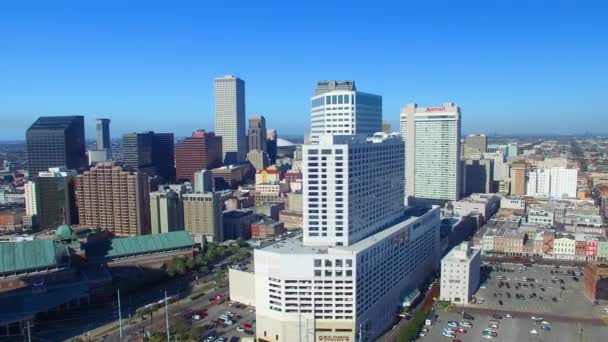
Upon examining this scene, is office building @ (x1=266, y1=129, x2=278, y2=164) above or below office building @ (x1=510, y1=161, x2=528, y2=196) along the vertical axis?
above

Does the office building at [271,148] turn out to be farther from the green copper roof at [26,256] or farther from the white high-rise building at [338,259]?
the white high-rise building at [338,259]

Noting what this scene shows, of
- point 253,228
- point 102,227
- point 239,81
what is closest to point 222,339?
point 253,228

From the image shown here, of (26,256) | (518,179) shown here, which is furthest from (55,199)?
(518,179)

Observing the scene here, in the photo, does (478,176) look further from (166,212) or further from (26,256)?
(26,256)

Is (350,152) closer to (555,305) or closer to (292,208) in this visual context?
(555,305)

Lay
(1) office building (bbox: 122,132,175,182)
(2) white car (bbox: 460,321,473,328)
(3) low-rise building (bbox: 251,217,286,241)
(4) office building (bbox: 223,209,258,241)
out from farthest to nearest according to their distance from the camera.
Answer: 1. (1) office building (bbox: 122,132,175,182)
2. (4) office building (bbox: 223,209,258,241)
3. (3) low-rise building (bbox: 251,217,286,241)
4. (2) white car (bbox: 460,321,473,328)

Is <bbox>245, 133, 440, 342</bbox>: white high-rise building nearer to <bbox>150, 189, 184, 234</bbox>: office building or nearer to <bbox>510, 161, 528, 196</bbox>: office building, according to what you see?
<bbox>150, 189, 184, 234</bbox>: office building

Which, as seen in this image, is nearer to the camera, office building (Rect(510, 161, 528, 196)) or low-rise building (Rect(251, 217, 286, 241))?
low-rise building (Rect(251, 217, 286, 241))

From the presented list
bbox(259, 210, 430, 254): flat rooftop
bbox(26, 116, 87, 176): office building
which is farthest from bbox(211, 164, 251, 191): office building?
bbox(259, 210, 430, 254): flat rooftop
